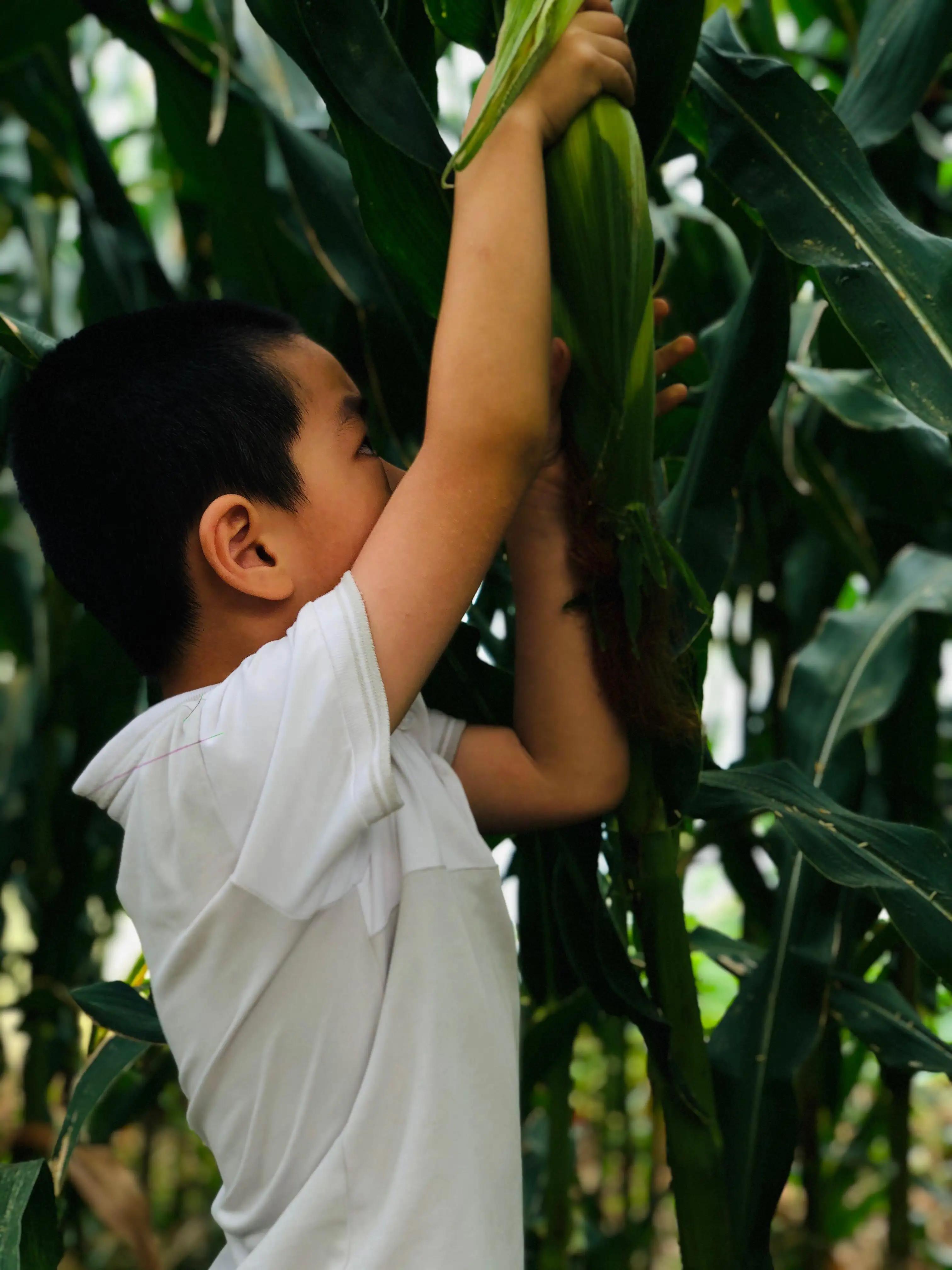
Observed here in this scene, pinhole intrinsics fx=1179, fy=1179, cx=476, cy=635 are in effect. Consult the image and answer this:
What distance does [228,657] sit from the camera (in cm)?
56

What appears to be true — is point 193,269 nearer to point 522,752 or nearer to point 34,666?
point 34,666

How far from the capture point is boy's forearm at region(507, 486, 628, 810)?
567mm

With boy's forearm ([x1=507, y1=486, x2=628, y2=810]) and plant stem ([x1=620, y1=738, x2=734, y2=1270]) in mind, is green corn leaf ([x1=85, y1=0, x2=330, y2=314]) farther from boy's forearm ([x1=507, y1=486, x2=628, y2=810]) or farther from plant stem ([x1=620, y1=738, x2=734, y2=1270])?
plant stem ([x1=620, y1=738, x2=734, y2=1270])

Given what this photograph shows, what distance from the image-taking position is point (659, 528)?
0.52m

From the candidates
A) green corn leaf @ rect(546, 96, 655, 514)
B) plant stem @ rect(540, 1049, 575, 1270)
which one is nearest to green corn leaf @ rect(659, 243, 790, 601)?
green corn leaf @ rect(546, 96, 655, 514)

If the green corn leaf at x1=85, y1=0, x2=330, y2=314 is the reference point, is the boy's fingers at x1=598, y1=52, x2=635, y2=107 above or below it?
above

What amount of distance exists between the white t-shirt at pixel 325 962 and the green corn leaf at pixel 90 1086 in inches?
7.7

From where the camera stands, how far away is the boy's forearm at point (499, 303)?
0.47 metres

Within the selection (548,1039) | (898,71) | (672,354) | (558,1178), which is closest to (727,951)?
(548,1039)

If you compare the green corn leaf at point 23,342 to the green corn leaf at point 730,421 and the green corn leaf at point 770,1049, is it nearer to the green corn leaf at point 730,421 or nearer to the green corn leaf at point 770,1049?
the green corn leaf at point 730,421

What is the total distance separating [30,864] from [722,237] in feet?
2.84

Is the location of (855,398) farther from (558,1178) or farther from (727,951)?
(558,1178)

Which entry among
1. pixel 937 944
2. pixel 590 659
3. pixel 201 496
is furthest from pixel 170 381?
pixel 937 944

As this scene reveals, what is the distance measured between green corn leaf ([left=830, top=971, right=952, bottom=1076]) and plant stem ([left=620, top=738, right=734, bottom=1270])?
0.20 meters
